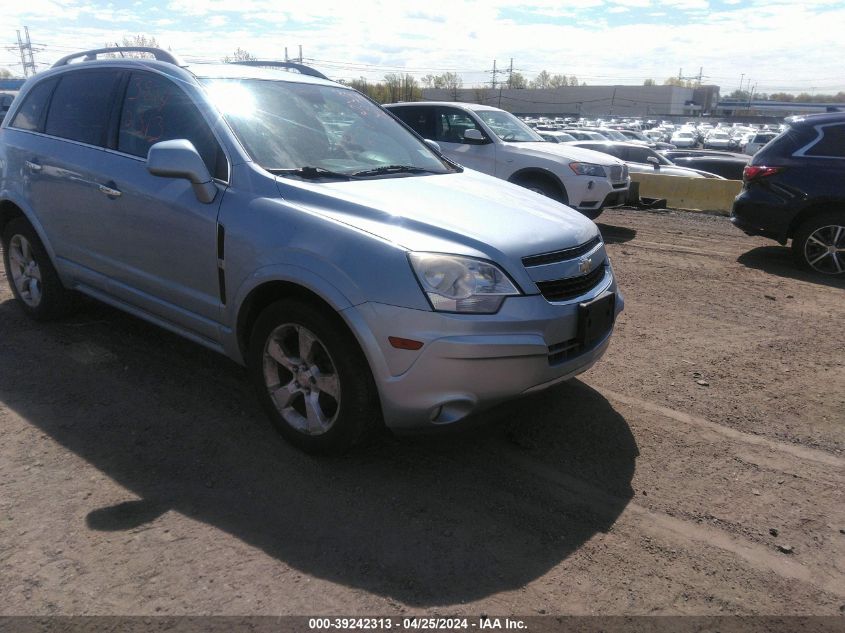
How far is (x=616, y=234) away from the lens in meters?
9.73

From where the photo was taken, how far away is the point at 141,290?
165 inches

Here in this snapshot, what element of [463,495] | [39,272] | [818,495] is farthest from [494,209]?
[39,272]

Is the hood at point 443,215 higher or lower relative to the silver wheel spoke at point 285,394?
higher

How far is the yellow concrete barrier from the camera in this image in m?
12.3

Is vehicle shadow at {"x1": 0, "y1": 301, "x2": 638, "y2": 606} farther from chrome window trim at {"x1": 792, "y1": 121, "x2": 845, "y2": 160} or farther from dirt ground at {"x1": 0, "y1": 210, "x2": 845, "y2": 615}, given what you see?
chrome window trim at {"x1": 792, "y1": 121, "x2": 845, "y2": 160}

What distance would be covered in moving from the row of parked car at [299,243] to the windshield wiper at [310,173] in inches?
0.8

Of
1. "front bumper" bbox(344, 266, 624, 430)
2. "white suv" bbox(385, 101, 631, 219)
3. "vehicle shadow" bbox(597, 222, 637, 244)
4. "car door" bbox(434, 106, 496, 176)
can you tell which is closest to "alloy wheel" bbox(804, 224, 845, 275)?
"vehicle shadow" bbox(597, 222, 637, 244)

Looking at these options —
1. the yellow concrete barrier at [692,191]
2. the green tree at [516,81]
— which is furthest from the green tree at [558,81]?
the yellow concrete barrier at [692,191]

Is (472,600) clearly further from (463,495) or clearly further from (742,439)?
(742,439)

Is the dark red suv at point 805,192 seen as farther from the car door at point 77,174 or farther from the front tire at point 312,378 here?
the car door at point 77,174

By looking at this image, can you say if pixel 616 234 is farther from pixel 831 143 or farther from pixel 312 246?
pixel 312 246

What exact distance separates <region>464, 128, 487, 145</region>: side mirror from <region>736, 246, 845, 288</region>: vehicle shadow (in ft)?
12.9

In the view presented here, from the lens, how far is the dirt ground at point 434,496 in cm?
257

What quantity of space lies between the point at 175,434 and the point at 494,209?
206cm
